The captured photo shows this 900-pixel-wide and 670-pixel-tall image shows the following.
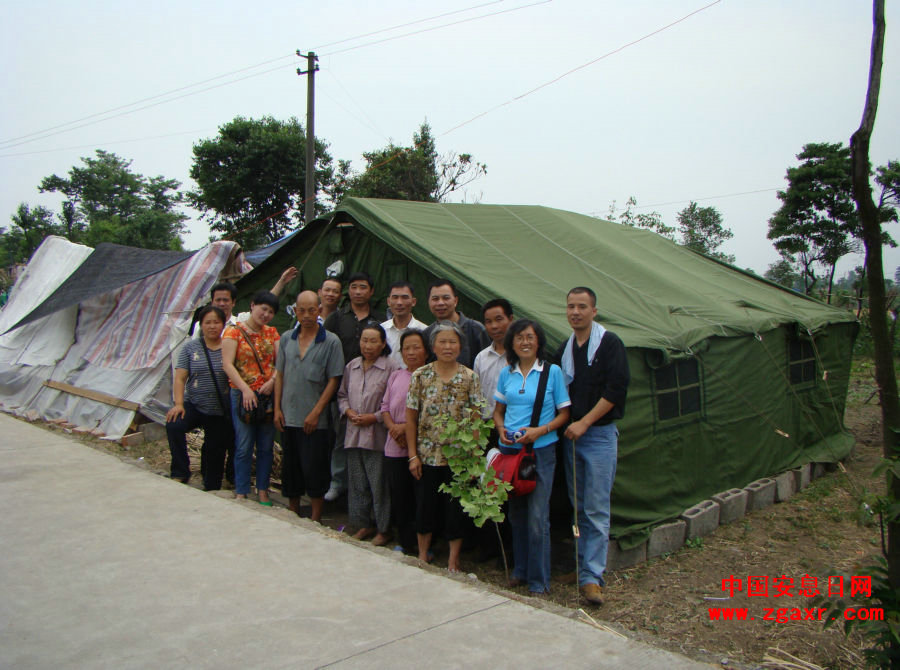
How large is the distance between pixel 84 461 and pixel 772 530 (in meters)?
5.79

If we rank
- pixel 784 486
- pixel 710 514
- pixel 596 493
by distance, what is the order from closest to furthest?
pixel 596 493, pixel 710 514, pixel 784 486

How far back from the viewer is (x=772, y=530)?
5.53 m

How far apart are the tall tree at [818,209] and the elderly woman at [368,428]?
18.3 meters

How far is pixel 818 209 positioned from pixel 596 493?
775 inches

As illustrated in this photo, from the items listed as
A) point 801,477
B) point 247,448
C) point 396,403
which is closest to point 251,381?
point 247,448

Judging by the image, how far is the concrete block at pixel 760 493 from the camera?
5.95m

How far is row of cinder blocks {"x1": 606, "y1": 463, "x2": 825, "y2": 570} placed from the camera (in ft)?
15.3

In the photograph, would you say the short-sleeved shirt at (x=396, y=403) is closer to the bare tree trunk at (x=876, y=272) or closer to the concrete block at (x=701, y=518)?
the concrete block at (x=701, y=518)

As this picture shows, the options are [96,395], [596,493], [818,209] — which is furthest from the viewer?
[818,209]

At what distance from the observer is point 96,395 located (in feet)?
26.3

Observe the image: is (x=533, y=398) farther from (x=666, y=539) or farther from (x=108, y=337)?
(x=108, y=337)

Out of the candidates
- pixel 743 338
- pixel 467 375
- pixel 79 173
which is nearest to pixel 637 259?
pixel 743 338

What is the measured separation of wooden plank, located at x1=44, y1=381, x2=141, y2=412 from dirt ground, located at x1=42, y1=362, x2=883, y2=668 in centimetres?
63

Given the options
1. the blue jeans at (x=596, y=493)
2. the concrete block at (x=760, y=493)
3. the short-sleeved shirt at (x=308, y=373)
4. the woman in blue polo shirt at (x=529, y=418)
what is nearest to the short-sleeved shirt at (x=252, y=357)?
the short-sleeved shirt at (x=308, y=373)
